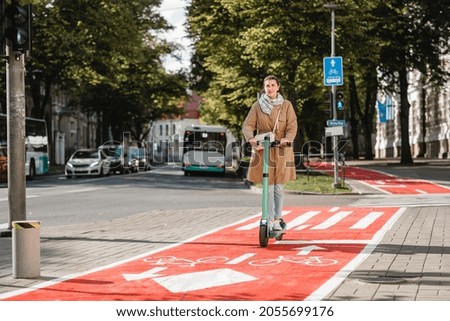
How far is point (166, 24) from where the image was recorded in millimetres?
56031

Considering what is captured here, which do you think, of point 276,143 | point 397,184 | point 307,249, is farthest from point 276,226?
point 397,184

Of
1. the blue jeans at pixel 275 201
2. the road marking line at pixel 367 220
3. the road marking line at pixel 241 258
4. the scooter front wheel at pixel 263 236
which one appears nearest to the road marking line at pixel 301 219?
the road marking line at pixel 367 220

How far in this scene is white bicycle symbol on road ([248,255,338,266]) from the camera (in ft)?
30.3

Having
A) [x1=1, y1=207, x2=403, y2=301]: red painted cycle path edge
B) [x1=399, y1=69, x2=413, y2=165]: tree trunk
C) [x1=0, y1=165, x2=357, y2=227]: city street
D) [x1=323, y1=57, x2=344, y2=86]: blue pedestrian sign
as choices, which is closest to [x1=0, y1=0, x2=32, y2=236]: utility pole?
[x1=1, y1=207, x2=403, y2=301]: red painted cycle path edge

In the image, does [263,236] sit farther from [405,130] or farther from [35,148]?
[405,130]

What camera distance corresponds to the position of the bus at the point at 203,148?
161 feet

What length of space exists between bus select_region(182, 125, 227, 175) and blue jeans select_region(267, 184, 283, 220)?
3769 cm

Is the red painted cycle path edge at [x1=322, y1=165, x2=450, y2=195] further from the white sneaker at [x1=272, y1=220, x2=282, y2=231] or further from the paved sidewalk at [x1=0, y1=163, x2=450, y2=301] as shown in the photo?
the white sneaker at [x1=272, y1=220, x2=282, y2=231]

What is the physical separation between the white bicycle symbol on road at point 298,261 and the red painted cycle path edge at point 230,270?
1 centimetres

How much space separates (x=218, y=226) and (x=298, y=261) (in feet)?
16.5

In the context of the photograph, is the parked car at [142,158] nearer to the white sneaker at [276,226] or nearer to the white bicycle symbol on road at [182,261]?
the white sneaker at [276,226]
